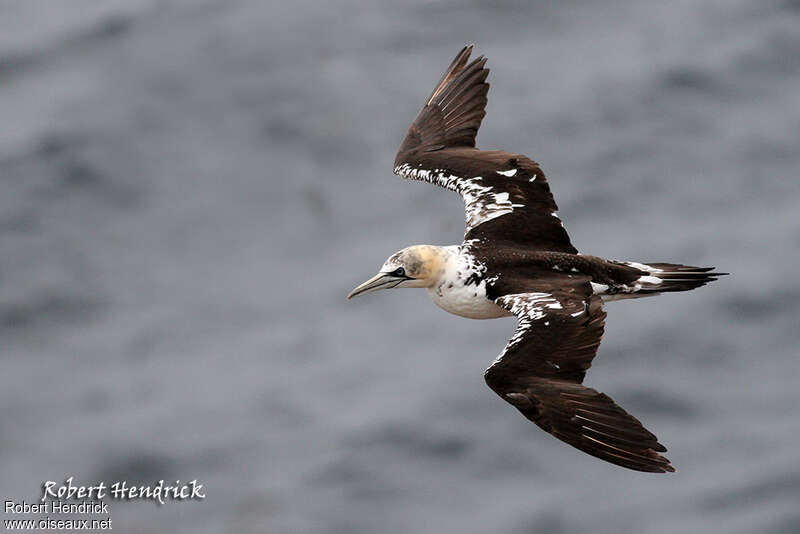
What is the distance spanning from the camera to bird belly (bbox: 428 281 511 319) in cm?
1703

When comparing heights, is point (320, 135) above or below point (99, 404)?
above

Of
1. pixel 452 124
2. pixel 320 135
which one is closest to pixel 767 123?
pixel 320 135

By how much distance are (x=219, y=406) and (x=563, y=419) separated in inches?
437

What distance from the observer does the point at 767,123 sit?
2789 centimetres

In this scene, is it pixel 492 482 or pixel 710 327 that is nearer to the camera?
pixel 492 482

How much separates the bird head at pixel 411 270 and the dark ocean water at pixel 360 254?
602 centimetres

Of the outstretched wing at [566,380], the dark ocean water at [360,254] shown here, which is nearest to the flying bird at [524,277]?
the outstretched wing at [566,380]

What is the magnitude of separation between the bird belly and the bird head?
0.18 meters

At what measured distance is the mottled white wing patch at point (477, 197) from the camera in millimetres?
18109

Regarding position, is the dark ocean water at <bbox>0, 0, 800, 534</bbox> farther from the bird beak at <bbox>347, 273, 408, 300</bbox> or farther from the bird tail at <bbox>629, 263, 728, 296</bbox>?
the bird tail at <bbox>629, 263, 728, 296</bbox>

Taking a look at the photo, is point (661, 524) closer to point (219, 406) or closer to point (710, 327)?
point (710, 327)

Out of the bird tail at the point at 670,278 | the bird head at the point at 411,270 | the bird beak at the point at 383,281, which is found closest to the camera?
the bird tail at the point at 670,278

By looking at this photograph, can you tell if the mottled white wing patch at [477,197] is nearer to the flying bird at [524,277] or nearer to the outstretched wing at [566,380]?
the flying bird at [524,277]

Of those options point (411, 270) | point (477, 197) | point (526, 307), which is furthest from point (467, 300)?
point (477, 197)
